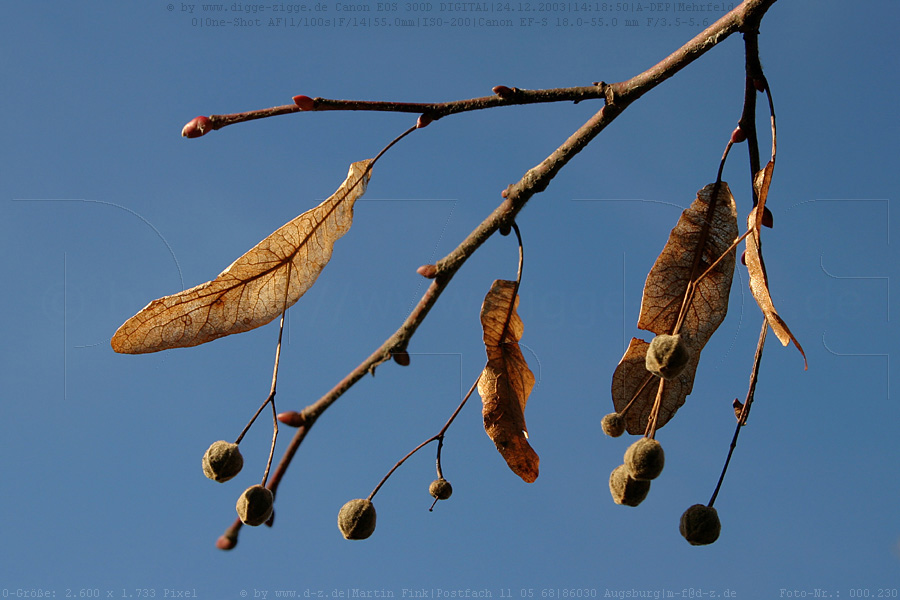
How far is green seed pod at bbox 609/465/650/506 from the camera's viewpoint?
110 centimetres

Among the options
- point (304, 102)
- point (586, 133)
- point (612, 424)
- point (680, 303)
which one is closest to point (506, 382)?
point (612, 424)

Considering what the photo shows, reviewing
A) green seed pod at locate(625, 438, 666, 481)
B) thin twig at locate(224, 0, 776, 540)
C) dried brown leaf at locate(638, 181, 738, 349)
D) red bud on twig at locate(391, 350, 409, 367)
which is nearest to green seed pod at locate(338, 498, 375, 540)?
thin twig at locate(224, 0, 776, 540)

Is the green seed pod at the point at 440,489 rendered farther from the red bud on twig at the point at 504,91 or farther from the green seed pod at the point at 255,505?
the red bud on twig at the point at 504,91

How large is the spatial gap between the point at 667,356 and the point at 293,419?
0.48 meters

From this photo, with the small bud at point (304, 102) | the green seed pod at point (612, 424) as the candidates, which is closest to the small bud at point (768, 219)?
the green seed pod at point (612, 424)

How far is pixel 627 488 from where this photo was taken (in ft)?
3.63

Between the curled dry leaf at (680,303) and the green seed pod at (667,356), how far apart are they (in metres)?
0.23

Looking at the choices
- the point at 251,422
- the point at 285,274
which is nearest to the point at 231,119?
the point at 285,274

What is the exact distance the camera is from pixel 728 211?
1.40m

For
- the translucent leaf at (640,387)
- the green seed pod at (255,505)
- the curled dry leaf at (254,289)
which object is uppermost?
the curled dry leaf at (254,289)

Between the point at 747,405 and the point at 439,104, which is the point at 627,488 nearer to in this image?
the point at 747,405

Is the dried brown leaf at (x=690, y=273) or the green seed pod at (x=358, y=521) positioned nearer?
the green seed pod at (x=358, y=521)

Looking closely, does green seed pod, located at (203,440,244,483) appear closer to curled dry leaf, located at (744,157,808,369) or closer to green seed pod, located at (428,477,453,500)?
green seed pod, located at (428,477,453,500)

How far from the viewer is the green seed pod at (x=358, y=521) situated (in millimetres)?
1185
